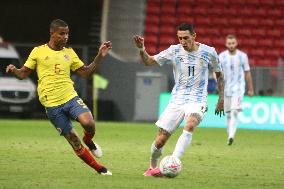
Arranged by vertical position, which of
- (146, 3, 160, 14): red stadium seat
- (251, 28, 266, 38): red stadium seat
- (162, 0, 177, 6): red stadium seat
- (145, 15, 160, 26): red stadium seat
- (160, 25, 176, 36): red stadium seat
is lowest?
(160, 25, 176, 36): red stadium seat

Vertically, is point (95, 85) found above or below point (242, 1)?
below

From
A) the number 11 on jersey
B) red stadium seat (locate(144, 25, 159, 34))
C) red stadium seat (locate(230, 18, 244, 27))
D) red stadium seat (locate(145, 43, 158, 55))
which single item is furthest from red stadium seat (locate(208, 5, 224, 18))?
the number 11 on jersey

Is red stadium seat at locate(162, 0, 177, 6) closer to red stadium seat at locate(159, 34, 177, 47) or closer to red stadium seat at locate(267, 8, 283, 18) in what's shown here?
red stadium seat at locate(159, 34, 177, 47)

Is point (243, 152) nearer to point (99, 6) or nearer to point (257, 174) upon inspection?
point (257, 174)

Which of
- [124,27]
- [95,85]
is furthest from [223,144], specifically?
[124,27]

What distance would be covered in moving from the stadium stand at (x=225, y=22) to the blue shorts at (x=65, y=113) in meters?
20.3

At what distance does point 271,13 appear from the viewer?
110 feet

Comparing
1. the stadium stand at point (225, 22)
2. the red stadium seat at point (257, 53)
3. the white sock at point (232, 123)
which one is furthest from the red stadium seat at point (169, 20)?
the white sock at point (232, 123)

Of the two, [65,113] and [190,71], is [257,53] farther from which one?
[65,113]

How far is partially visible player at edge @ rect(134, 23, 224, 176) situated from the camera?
40.9ft

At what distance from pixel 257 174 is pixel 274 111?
556 inches

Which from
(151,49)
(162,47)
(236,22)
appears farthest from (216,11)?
(151,49)

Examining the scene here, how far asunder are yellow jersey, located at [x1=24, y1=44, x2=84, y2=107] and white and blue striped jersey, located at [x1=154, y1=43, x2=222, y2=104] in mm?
1268

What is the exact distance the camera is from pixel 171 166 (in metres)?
12.0
